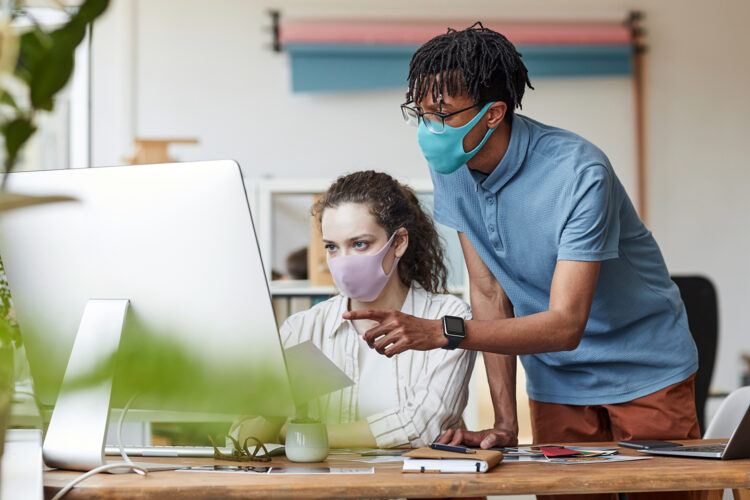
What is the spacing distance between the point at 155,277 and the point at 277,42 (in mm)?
3204

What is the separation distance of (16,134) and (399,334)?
0.85 metres

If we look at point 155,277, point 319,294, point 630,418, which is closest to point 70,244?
point 155,277

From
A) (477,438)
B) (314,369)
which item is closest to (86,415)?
(314,369)

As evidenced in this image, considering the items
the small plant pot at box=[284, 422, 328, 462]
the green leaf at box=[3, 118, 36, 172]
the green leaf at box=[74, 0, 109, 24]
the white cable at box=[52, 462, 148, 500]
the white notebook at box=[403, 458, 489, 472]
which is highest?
the green leaf at box=[74, 0, 109, 24]

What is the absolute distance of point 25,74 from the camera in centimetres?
29

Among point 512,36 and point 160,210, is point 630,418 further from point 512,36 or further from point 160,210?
point 512,36

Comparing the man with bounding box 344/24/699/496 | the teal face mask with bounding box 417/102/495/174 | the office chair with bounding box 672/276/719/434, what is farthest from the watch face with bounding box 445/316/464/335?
the office chair with bounding box 672/276/719/434

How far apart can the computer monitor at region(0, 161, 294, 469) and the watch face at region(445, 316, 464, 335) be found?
264mm

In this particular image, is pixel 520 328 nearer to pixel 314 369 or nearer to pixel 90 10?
pixel 314 369

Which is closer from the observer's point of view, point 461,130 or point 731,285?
point 461,130

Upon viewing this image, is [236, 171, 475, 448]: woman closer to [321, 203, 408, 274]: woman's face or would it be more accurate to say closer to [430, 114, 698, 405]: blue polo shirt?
[321, 203, 408, 274]: woman's face

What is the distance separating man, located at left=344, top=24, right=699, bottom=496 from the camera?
1.28m

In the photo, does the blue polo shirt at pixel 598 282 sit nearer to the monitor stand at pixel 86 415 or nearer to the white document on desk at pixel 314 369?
the white document on desk at pixel 314 369

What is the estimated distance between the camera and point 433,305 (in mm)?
1697
